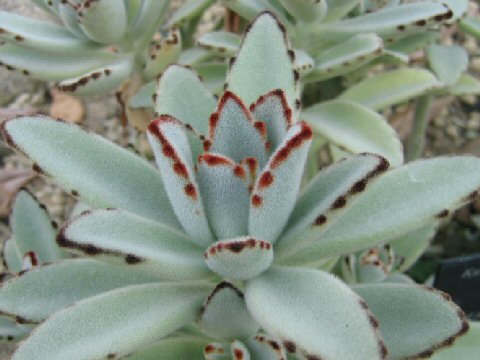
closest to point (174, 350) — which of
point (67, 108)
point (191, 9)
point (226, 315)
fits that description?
point (226, 315)

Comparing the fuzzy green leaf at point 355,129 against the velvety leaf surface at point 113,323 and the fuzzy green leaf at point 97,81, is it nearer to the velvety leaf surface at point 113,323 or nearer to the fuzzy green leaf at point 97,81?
the fuzzy green leaf at point 97,81

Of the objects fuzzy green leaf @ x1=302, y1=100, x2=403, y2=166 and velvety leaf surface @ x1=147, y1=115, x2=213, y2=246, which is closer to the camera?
velvety leaf surface @ x1=147, y1=115, x2=213, y2=246

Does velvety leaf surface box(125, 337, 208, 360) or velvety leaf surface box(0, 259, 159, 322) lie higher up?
velvety leaf surface box(0, 259, 159, 322)

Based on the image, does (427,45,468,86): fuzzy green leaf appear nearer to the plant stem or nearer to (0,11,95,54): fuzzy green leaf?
the plant stem

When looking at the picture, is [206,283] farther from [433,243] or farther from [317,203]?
[433,243]

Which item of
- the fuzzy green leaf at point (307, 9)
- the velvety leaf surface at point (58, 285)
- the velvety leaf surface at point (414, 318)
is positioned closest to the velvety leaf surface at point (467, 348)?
the velvety leaf surface at point (414, 318)

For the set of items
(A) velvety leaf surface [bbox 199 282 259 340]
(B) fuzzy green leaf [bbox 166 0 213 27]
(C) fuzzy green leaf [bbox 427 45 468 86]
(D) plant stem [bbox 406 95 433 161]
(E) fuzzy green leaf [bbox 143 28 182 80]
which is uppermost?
(B) fuzzy green leaf [bbox 166 0 213 27]

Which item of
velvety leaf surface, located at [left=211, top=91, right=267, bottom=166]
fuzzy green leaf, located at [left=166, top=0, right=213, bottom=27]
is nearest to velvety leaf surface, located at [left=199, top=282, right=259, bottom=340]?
velvety leaf surface, located at [left=211, top=91, right=267, bottom=166]

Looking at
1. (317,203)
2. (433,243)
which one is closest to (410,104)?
(433,243)
